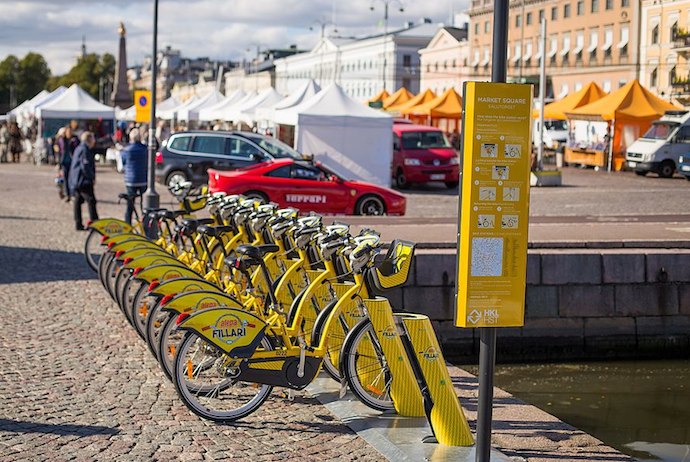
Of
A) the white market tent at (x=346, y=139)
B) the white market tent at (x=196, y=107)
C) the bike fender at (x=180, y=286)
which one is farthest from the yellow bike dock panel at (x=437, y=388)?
the white market tent at (x=196, y=107)

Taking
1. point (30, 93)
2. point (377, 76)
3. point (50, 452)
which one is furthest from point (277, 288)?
point (30, 93)

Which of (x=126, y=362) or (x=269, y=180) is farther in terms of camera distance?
(x=269, y=180)

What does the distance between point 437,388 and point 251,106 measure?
35.0 m

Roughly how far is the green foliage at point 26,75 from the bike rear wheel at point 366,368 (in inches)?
6627

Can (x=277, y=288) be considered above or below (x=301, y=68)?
below

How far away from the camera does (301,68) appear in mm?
124625

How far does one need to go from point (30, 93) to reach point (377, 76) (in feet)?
254

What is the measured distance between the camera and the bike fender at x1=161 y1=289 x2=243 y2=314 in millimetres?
8188

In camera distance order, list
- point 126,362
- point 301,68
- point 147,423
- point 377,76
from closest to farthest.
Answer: point 147,423 < point 126,362 < point 377,76 < point 301,68

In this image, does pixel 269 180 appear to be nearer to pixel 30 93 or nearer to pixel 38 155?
pixel 38 155

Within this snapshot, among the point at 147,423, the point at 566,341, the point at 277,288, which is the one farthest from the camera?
the point at 566,341

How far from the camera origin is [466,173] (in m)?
6.13

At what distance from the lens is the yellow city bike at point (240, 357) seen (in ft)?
25.3

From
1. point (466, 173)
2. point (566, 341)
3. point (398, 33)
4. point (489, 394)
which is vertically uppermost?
point (398, 33)
